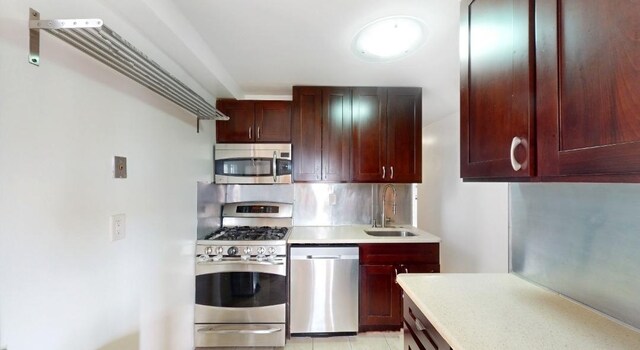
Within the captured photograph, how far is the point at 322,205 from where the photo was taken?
3023 millimetres

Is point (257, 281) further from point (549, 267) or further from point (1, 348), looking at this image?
point (549, 267)

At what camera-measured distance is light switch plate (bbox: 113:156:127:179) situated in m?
1.30

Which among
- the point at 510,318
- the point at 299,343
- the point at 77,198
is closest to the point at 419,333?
the point at 510,318

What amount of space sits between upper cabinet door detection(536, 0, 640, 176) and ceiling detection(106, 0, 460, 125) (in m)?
0.80

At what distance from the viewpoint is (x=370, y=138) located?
8.68ft

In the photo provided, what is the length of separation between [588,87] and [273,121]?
7.90 ft

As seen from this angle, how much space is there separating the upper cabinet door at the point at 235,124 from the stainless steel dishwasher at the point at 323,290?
1295 mm

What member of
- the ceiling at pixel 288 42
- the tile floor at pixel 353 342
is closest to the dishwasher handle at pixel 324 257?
the tile floor at pixel 353 342

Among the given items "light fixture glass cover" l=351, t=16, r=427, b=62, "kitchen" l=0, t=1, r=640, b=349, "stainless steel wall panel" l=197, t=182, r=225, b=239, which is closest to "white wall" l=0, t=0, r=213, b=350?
"kitchen" l=0, t=1, r=640, b=349

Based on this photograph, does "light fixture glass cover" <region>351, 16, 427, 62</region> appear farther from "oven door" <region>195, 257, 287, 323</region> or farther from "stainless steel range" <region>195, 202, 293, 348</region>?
"oven door" <region>195, 257, 287, 323</region>

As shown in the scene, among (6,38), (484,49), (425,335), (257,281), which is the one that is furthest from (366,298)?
(6,38)

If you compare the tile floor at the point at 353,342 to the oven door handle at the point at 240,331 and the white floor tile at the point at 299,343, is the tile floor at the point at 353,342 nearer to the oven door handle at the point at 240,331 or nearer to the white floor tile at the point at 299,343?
the white floor tile at the point at 299,343

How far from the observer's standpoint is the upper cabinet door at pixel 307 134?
8.54ft

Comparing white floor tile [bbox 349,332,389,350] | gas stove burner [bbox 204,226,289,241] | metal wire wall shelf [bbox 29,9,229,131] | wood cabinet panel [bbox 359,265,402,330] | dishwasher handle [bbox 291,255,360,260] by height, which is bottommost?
white floor tile [bbox 349,332,389,350]
